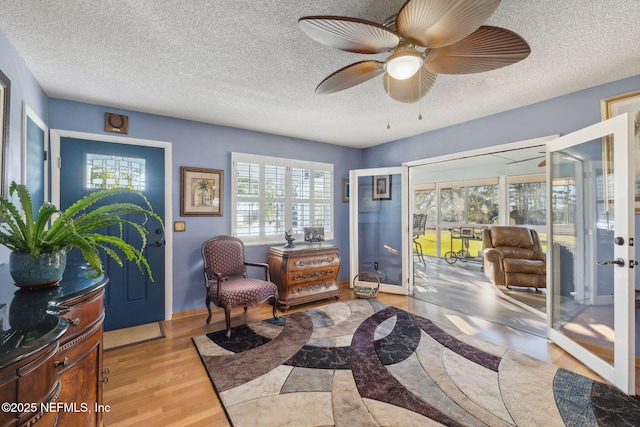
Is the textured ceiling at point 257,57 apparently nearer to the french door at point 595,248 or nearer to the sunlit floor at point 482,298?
the french door at point 595,248

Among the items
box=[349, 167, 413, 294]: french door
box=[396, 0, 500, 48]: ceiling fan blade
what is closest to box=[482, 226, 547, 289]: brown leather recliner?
box=[349, 167, 413, 294]: french door

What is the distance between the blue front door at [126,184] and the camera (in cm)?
284

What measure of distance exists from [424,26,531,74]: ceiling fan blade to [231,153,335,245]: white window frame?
8.86 ft

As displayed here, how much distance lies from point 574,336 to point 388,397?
1938 mm

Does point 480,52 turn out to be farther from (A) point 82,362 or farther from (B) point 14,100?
(B) point 14,100

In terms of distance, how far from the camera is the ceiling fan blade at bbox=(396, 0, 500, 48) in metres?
1.12

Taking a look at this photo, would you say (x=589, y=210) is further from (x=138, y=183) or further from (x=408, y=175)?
(x=138, y=183)

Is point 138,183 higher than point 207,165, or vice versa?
point 207,165

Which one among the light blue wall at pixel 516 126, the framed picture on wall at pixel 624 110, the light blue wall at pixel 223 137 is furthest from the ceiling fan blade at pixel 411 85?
the light blue wall at pixel 223 137

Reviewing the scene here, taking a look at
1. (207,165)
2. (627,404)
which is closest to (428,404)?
(627,404)

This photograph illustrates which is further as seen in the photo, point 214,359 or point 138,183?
point 138,183

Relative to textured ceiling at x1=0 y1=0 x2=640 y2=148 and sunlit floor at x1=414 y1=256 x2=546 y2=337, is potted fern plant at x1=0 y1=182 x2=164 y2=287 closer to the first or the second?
textured ceiling at x1=0 y1=0 x2=640 y2=148

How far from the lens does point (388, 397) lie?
6.17ft

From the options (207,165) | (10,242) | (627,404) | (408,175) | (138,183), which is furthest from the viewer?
(408,175)
